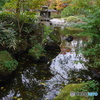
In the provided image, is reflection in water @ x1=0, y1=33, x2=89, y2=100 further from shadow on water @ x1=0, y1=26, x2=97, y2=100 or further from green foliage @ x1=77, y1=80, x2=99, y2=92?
green foliage @ x1=77, y1=80, x2=99, y2=92

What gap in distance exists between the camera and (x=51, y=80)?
16.8 feet

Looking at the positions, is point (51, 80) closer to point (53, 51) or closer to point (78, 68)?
point (78, 68)

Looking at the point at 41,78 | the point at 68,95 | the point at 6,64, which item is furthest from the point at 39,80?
the point at 68,95

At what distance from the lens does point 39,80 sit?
5.09 meters

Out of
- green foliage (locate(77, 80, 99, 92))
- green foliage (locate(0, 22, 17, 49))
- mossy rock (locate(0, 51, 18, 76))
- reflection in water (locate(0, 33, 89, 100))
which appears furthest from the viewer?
green foliage (locate(0, 22, 17, 49))

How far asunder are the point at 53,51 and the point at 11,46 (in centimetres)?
350

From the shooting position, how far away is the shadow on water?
421cm

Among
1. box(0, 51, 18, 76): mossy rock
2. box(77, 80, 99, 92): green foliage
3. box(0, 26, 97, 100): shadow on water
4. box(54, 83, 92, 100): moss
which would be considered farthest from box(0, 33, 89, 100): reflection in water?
box(77, 80, 99, 92): green foliage

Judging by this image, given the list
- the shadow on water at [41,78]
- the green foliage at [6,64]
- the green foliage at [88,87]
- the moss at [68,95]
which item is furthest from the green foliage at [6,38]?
the green foliage at [88,87]

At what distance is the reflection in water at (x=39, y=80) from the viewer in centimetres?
420

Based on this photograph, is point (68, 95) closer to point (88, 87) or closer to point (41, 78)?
point (88, 87)

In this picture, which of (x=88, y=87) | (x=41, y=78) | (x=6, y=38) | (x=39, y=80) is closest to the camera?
(x=88, y=87)

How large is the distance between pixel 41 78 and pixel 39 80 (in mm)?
171

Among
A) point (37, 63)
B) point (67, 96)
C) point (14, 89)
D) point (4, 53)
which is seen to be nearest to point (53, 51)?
point (37, 63)
